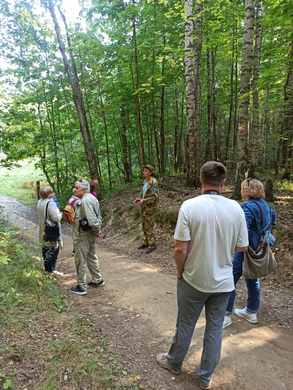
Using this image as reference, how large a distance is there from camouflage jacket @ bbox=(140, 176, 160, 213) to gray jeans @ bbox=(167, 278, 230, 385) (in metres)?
4.30

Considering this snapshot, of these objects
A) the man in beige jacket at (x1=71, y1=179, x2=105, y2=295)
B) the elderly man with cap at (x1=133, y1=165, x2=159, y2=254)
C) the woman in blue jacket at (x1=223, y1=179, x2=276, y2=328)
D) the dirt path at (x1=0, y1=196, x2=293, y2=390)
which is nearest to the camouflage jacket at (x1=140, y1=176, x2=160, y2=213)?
the elderly man with cap at (x1=133, y1=165, x2=159, y2=254)

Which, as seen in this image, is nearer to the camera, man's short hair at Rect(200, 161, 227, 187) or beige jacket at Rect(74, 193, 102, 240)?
man's short hair at Rect(200, 161, 227, 187)

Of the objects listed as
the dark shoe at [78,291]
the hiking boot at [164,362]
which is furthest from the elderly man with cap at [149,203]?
the hiking boot at [164,362]

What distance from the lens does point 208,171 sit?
7.04 feet

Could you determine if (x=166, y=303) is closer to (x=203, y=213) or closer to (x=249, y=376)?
(x=249, y=376)

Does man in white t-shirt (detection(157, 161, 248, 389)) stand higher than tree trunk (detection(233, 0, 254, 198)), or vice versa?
tree trunk (detection(233, 0, 254, 198))

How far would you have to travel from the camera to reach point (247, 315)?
3.55 metres

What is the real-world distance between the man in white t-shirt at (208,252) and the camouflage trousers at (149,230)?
14.7ft

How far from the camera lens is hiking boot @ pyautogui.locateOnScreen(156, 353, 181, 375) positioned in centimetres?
255

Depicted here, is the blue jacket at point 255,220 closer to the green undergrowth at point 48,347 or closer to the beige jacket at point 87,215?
the green undergrowth at point 48,347

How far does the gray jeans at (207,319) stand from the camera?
2189mm

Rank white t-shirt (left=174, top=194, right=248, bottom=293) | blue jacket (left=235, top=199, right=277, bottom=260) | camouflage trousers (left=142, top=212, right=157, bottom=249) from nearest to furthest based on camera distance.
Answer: white t-shirt (left=174, top=194, right=248, bottom=293) → blue jacket (left=235, top=199, right=277, bottom=260) → camouflage trousers (left=142, top=212, right=157, bottom=249)

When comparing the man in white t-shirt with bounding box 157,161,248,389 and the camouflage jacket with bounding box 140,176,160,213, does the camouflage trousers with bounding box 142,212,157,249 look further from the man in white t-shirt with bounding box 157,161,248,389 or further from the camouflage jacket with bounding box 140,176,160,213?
the man in white t-shirt with bounding box 157,161,248,389

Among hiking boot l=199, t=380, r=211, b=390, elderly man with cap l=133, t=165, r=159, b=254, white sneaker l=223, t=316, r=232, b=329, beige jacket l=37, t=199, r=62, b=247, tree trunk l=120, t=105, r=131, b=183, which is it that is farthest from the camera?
tree trunk l=120, t=105, r=131, b=183
